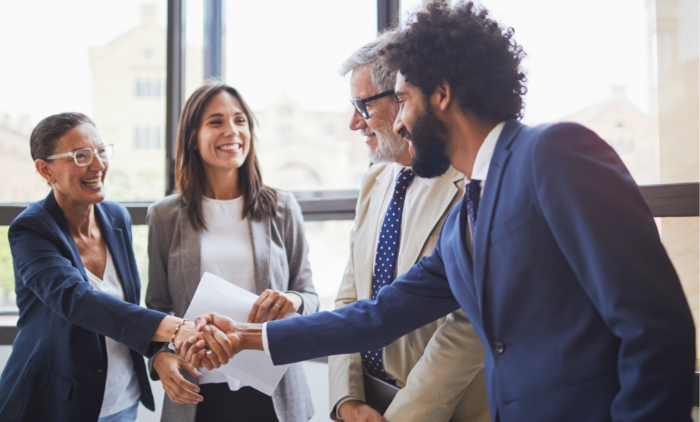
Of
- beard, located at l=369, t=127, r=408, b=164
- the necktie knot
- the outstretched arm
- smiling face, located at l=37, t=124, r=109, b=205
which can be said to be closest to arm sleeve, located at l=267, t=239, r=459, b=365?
the outstretched arm

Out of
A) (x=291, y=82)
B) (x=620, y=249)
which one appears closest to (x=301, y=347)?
(x=620, y=249)

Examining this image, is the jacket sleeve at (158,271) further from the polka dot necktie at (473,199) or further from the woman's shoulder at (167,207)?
the polka dot necktie at (473,199)

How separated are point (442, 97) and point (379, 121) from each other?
516mm

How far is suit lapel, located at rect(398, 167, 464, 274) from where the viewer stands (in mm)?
1397

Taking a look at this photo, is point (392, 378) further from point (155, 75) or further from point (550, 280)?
point (155, 75)

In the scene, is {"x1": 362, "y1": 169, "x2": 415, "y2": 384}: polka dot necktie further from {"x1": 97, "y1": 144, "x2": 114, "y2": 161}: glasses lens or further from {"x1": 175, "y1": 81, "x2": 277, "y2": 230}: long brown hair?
{"x1": 97, "y1": 144, "x2": 114, "y2": 161}: glasses lens

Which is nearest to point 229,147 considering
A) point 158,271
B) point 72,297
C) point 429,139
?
point 158,271

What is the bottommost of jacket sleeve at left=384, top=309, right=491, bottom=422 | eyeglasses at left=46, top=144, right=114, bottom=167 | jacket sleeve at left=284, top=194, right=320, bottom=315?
jacket sleeve at left=384, top=309, right=491, bottom=422

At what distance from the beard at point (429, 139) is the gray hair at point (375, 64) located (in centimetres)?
49

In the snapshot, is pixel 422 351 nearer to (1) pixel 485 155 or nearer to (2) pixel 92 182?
(1) pixel 485 155

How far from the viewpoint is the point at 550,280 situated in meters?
0.86

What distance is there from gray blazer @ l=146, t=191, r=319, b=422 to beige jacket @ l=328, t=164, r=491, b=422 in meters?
0.24

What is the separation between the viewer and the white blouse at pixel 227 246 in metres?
1.72

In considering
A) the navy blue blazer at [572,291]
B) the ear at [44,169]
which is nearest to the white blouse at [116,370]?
the ear at [44,169]
